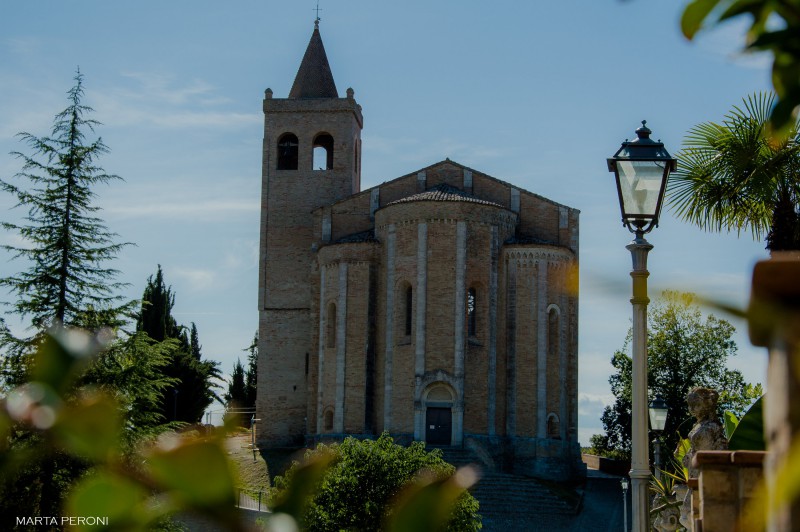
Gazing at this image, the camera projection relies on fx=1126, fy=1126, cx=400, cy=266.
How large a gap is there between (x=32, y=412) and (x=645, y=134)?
8.64m

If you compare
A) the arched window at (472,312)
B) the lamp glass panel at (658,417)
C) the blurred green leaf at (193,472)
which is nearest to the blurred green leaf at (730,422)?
the lamp glass panel at (658,417)

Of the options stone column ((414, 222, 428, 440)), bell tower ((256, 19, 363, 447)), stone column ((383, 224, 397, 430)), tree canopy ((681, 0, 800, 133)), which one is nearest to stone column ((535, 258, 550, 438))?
stone column ((414, 222, 428, 440))

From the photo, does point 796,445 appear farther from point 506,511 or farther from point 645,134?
point 506,511

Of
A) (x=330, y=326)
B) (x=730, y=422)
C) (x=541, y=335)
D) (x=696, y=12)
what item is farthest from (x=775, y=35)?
(x=330, y=326)

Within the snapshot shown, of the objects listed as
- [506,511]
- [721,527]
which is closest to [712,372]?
[506,511]

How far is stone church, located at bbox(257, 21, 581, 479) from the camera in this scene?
133 ft

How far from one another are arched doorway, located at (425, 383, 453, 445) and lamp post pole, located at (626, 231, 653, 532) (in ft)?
103

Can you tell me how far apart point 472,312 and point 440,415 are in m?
4.06

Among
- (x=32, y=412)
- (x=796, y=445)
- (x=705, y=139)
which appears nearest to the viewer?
(x=796, y=445)

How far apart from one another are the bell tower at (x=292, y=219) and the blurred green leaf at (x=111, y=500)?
45789mm

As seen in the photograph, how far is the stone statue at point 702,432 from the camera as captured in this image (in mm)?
8953

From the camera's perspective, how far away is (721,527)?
15.0ft

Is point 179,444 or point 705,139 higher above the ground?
point 705,139

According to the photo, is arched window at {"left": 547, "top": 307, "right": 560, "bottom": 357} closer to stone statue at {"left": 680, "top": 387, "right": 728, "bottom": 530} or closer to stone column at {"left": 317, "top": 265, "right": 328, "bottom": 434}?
stone column at {"left": 317, "top": 265, "right": 328, "bottom": 434}
